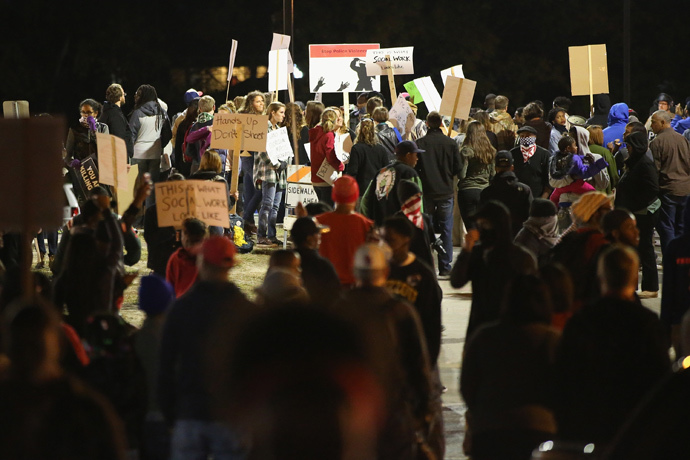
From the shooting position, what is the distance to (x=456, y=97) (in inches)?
606

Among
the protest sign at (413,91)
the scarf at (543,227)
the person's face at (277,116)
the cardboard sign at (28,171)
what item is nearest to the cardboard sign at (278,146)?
the person's face at (277,116)

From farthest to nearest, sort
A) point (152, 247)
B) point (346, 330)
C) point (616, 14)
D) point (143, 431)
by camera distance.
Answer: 1. point (616, 14)
2. point (152, 247)
3. point (143, 431)
4. point (346, 330)

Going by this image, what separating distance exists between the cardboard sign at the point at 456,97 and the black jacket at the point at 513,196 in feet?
11.2

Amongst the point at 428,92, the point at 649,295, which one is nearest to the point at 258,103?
the point at 428,92

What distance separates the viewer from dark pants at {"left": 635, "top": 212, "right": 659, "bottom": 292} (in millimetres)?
12234

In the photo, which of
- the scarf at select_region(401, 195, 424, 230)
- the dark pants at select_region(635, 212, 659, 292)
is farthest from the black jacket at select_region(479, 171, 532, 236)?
the scarf at select_region(401, 195, 424, 230)

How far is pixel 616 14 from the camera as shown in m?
37.7

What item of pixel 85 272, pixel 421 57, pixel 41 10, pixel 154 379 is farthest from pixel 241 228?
pixel 41 10

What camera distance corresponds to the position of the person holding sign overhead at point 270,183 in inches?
639

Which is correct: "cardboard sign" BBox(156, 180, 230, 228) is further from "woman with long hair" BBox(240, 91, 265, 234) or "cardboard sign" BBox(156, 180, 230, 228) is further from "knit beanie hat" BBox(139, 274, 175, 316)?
"woman with long hair" BBox(240, 91, 265, 234)

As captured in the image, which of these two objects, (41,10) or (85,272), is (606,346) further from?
(41,10)

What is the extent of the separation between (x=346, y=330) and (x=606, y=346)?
2.80 m

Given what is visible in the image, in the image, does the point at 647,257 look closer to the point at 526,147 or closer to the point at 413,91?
the point at 526,147

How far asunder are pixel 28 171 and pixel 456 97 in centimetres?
990
